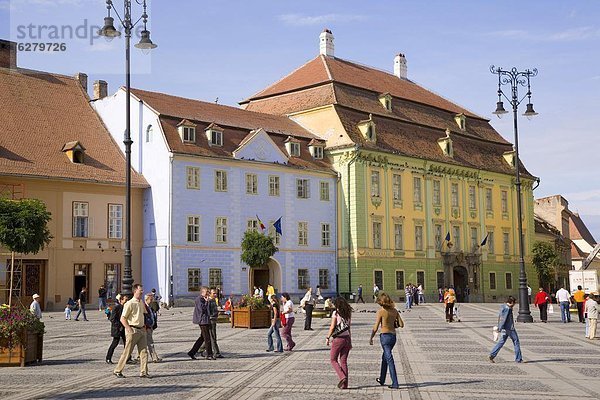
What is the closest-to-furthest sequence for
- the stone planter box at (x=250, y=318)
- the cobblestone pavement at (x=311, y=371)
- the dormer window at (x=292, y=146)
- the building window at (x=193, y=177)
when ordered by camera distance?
the cobblestone pavement at (x=311, y=371) → the stone planter box at (x=250, y=318) → the building window at (x=193, y=177) → the dormer window at (x=292, y=146)

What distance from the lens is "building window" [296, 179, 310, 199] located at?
5031 cm

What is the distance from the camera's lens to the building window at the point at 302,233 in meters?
50.3

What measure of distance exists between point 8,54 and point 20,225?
16789 millimetres

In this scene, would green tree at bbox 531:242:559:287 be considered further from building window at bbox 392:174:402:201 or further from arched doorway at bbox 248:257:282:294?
arched doorway at bbox 248:257:282:294

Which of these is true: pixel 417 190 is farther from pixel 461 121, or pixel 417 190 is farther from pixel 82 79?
pixel 82 79

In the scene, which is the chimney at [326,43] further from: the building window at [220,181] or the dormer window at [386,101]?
the building window at [220,181]

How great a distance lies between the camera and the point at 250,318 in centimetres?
2728

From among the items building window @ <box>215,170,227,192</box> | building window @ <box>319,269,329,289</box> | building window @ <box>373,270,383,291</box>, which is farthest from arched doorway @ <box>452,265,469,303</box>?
building window @ <box>215,170,227,192</box>

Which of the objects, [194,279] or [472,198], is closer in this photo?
[194,279]

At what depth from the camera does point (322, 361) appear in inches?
700

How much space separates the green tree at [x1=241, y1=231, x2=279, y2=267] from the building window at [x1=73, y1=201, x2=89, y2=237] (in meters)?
Answer: 8.24

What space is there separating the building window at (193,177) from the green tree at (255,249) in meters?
3.81

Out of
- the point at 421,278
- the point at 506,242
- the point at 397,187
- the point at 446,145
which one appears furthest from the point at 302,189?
the point at 506,242

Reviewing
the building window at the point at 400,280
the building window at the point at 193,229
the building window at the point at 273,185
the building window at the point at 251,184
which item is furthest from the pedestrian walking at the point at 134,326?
the building window at the point at 400,280
